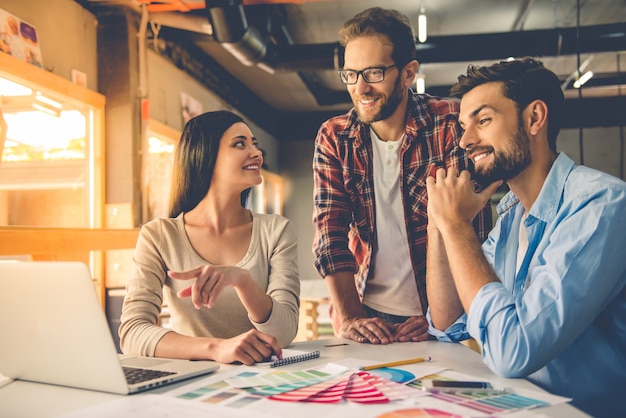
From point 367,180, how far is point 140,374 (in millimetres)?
1118

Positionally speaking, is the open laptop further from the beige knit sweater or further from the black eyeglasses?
the black eyeglasses

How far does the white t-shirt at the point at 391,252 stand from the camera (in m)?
1.92

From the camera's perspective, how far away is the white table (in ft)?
3.05

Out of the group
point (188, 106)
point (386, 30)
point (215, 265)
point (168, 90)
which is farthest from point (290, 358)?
point (188, 106)

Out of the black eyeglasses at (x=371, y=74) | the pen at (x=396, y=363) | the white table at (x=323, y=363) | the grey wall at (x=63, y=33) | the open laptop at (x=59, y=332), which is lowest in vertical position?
the white table at (x=323, y=363)

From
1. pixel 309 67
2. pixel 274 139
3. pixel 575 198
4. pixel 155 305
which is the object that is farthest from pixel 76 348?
pixel 274 139

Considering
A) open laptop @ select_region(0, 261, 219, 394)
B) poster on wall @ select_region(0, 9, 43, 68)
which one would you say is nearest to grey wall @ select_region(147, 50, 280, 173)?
poster on wall @ select_region(0, 9, 43, 68)

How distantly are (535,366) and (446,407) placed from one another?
0.96ft

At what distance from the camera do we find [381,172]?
1999mm

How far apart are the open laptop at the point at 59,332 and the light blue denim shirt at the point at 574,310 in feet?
2.02

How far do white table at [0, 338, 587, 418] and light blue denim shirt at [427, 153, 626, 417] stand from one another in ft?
0.29

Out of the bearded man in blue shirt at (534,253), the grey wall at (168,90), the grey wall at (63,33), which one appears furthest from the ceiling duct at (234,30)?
the bearded man in blue shirt at (534,253)

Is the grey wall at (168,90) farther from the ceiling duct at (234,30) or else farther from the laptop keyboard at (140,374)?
the laptop keyboard at (140,374)

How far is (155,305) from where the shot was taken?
1586mm
